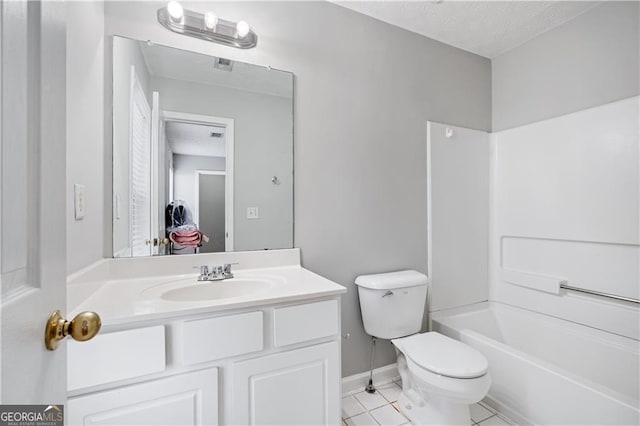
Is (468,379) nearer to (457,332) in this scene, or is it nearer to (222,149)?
(457,332)

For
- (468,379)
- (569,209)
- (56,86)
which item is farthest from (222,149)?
(569,209)

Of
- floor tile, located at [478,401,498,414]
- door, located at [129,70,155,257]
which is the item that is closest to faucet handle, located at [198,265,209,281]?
door, located at [129,70,155,257]

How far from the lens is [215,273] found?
1.39 meters

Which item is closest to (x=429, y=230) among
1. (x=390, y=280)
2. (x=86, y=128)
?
(x=390, y=280)

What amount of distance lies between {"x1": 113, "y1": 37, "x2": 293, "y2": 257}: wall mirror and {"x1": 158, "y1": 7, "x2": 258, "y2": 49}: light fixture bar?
94mm

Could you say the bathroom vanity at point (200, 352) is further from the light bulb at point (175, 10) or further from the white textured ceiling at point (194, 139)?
the light bulb at point (175, 10)

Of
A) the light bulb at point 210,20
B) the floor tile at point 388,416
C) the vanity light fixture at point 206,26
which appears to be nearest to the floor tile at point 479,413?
the floor tile at point 388,416

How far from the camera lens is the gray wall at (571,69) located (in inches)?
68.4

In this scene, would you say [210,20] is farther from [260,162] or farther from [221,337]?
[221,337]

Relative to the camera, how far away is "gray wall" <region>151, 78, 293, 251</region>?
1.57m

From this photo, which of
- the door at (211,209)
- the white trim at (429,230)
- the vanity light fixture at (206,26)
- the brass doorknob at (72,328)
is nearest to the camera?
the brass doorknob at (72,328)

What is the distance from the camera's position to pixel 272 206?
1.63 metres

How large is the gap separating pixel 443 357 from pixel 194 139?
165cm

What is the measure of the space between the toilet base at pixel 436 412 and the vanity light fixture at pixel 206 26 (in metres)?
2.02
